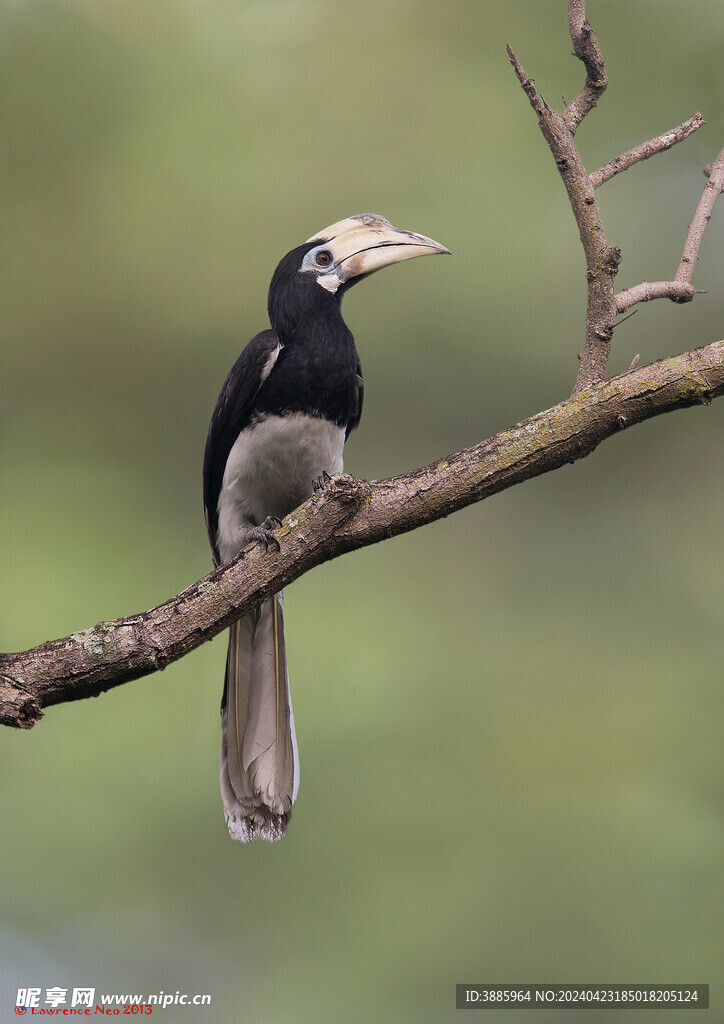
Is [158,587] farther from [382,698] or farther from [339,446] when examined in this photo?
[339,446]

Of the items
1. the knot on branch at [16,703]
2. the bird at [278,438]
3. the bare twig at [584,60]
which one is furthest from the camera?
the bird at [278,438]

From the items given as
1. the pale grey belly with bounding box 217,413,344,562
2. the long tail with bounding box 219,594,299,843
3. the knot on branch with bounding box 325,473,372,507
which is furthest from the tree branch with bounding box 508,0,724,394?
the long tail with bounding box 219,594,299,843

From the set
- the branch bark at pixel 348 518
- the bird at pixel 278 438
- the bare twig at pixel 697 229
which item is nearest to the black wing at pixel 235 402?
the bird at pixel 278 438

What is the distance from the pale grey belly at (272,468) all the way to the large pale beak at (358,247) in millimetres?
350

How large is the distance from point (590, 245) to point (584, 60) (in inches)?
12.3

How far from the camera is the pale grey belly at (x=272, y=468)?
2221 mm

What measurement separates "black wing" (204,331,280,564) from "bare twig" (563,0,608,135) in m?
0.82

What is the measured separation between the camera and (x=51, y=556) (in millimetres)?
5738

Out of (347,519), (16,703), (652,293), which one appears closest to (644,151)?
(652,293)

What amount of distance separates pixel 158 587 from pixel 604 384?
4.72 meters

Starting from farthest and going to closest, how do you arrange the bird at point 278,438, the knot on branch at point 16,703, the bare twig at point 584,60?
the bird at point 278,438 → the bare twig at point 584,60 → the knot on branch at point 16,703

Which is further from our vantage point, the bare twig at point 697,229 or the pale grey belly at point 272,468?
the pale grey belly at point 272,468

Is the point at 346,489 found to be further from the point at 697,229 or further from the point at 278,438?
the point at 697,229

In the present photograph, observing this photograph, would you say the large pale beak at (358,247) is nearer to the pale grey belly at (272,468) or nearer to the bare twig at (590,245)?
the pale grey belly at (272,468)
